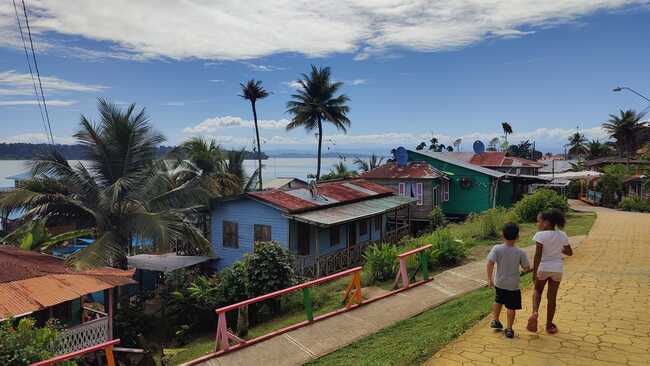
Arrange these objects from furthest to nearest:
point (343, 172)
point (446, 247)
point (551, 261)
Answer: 1. point (343, 172)
2. point (446, 247)
3. point (551, 261)

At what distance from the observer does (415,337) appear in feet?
25.5

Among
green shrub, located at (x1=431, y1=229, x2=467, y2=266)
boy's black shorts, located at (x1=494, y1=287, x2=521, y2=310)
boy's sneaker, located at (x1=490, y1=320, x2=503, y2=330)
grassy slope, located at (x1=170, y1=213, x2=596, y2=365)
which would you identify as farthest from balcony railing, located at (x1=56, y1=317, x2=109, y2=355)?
green shrub, located at (x1=431, y1=229, x2=467, y2=266)

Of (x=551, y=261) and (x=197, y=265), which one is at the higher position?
(x=551, y=261)

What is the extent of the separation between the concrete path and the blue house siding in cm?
830

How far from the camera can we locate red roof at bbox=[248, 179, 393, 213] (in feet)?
62.7

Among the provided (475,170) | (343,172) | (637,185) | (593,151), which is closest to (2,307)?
(475,170)

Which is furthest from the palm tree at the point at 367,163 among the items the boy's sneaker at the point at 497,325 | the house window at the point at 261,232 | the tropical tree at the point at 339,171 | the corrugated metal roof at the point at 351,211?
the boy's sneaker at the point at 497,325

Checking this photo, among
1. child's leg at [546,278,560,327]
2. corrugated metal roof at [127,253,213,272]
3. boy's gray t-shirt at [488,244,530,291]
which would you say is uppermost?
boy's gray t-shirt at [488,244,530,291]

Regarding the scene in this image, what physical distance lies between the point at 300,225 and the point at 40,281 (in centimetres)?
1047

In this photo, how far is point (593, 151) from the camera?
256ft

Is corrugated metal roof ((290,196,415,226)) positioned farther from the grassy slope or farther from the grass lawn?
the grass lawn

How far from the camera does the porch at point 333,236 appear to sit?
18.7 m

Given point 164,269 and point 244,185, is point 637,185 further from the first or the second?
point 164,269

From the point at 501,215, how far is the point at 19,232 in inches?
693
